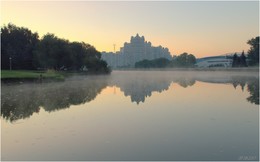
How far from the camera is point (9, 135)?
12.7 m

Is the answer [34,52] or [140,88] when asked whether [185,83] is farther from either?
[34,52]

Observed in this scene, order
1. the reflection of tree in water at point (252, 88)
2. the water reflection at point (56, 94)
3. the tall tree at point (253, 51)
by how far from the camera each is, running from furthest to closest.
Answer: the tall tree at point (253, 51) → the reflection of tree in water at point (252, 88) → the water reflection at point (56, 94)

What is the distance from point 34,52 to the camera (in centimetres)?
8619

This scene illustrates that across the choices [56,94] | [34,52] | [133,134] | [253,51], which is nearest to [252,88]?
[56,94]

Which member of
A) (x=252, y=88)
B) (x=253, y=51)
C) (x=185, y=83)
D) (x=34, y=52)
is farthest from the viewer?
(x=253, y=51)

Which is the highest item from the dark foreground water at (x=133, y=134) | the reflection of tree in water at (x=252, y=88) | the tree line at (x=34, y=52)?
the tree line at (x=34, y=52)

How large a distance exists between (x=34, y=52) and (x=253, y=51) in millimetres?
86346

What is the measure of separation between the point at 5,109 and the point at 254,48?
121127mm

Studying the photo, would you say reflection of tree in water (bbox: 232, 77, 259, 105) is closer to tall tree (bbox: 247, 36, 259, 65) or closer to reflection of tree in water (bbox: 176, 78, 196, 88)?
reflection of tree in water (bbox: 176, 78, 196, 88)

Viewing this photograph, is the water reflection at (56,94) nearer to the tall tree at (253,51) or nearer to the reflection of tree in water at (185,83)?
the reflection of tree in water at (185,83)

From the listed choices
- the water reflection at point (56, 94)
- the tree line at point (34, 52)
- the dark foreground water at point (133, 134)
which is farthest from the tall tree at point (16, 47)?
the dark foreground water at point (133, 134)

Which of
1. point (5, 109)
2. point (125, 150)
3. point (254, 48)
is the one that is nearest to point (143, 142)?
point (125, 150)

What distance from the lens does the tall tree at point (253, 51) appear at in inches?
4852

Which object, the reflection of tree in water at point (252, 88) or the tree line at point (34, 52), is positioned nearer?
the reflection of tree in water at point (252, 88)
